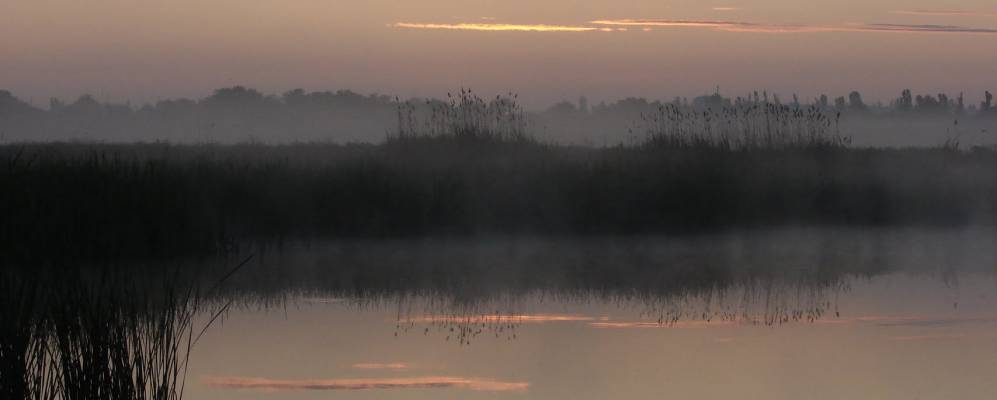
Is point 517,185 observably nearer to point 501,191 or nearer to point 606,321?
point 501,191

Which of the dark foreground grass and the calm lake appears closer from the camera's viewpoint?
the calm lake

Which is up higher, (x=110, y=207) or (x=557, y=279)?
(x=110, y=207)

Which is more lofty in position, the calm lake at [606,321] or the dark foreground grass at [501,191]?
the dark foreground grass at [501,191]

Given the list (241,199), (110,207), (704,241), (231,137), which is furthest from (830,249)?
(231,137)

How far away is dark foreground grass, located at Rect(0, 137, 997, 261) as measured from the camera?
12.0m

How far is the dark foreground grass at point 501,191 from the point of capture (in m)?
12.0

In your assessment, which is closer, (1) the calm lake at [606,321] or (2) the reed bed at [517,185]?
(1) the calm lake at [606,321]

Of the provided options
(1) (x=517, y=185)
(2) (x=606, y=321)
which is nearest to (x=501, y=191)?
(1) (x=517, y=185)

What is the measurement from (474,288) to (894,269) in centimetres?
355

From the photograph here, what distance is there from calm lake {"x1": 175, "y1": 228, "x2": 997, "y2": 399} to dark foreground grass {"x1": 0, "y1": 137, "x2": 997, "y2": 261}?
55 centimetres

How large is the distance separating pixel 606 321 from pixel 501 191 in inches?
226

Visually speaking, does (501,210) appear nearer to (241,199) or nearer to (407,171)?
(407,171)

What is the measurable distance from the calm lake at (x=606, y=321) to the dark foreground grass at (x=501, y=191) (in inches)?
21.6

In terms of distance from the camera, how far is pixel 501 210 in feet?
48.0
